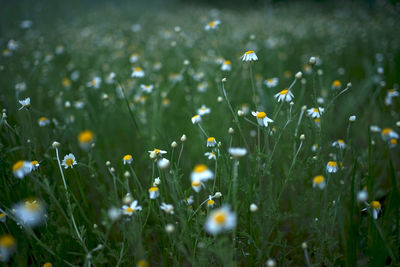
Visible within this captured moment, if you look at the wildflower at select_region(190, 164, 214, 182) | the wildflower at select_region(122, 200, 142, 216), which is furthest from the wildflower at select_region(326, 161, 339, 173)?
the wildflower at select_region(122, 200, 142, 216)

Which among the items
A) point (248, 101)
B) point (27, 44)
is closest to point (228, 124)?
point (248, 101)

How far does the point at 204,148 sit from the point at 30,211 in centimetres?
110

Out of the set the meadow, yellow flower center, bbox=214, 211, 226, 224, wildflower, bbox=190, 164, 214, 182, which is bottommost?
the meadow

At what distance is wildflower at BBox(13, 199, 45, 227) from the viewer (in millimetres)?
1392

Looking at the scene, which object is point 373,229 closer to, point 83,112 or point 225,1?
point 83,112

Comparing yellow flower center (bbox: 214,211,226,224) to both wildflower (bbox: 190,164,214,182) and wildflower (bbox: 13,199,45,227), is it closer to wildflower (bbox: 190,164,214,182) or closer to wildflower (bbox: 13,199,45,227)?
wildflower (bbox: 190,164,214,182)

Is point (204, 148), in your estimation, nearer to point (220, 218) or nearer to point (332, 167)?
point (332, 167)

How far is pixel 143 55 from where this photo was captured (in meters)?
4.25

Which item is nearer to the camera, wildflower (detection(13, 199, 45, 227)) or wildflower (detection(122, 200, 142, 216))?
wildflower (detection(122, 200, 142, 216))

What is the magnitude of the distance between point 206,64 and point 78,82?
1.69m

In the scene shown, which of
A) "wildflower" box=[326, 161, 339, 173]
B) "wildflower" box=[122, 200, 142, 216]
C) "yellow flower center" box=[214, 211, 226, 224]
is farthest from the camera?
"wildflower" box=[326, 161, 339, 173]

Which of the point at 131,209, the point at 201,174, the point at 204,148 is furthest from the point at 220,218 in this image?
the point at 204,148

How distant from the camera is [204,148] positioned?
204cm

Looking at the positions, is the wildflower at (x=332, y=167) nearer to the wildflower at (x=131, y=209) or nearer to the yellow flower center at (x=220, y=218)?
the yellow flower center at (x=220, y=218)
